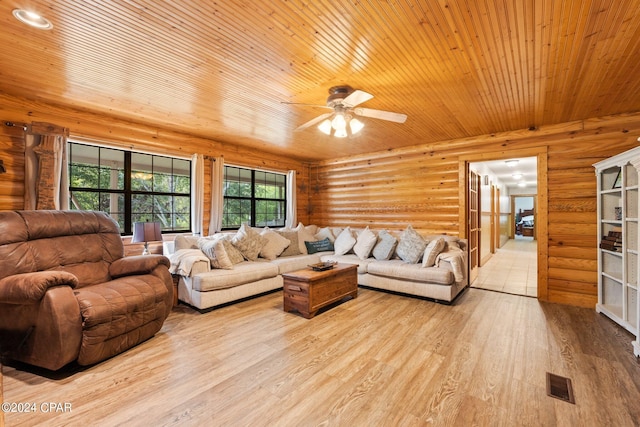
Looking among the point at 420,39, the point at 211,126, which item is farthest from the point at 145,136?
the point at 420,39

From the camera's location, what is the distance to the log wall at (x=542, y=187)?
371 centimetres

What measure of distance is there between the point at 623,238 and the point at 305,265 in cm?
391

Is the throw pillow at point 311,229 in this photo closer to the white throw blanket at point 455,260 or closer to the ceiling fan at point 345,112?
the white throw blanket at point 455,260

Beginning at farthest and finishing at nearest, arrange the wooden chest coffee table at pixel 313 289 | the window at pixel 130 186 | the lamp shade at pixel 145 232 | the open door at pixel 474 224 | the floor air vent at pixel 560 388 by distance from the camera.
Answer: the open door at pixel 474 224
the window at pixel 130 186
the lamp shade at pixel 145 232
the wooden chest coffee table at pixel 313 289
the floor air vent at pixel 560 388

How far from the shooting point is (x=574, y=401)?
1834 millimetres

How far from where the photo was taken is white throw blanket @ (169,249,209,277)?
349 cm

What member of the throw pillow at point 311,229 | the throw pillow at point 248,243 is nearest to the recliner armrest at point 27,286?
the throw pillow at point 248,243

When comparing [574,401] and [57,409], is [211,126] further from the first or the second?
[574,401]

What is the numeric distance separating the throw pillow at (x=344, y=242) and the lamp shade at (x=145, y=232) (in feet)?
9.40

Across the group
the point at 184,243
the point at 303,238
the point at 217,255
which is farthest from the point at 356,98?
the point at 303,238

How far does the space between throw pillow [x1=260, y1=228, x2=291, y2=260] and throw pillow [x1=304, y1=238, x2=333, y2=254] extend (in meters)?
0.48

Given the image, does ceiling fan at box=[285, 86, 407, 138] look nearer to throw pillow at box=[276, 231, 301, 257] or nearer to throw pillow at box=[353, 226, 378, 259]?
throw pillow at box=[353, 226, 378, 259]

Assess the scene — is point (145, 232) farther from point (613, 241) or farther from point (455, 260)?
point (613, 241)

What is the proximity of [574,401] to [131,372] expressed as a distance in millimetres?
3071
